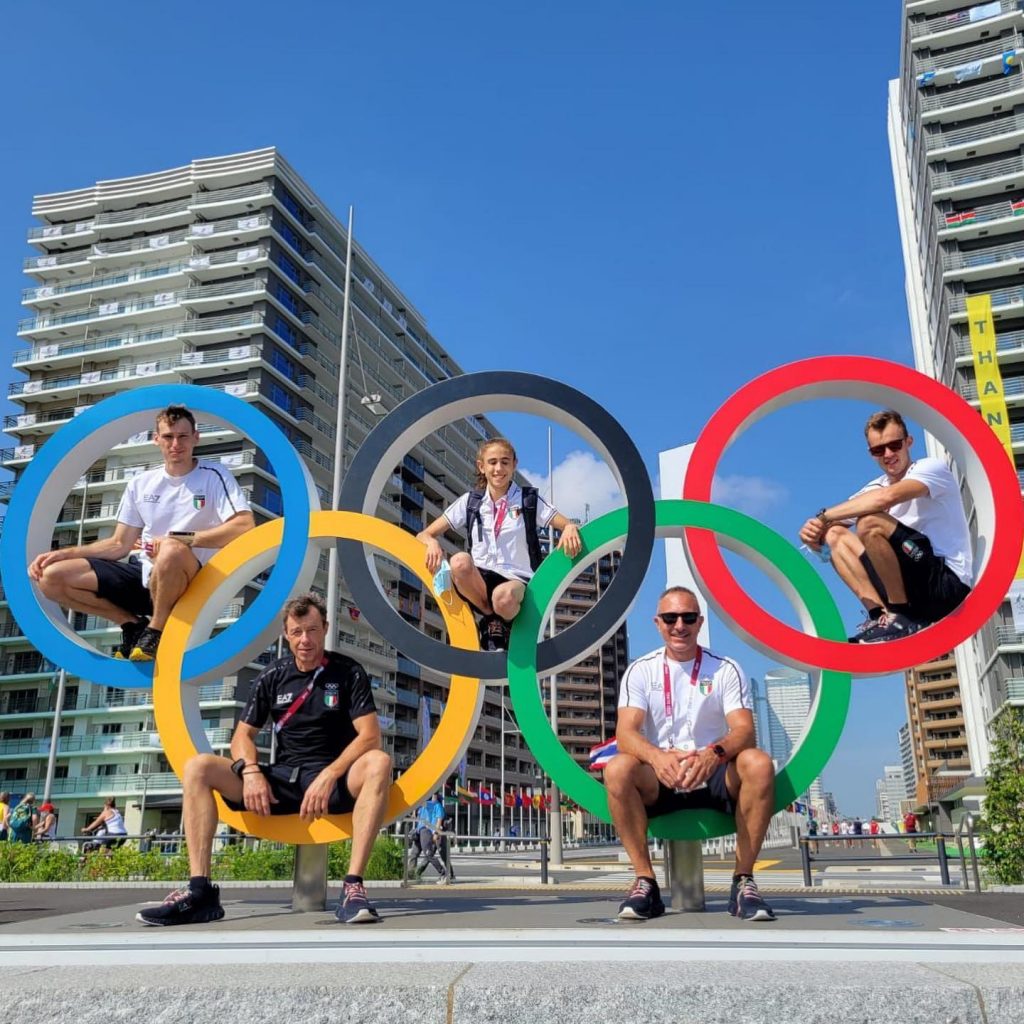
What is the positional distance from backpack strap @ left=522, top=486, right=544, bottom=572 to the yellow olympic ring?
1.98 ft

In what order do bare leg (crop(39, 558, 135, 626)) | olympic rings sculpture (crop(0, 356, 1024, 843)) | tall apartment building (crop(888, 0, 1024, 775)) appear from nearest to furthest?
olympic rings sculpture (crop(0, 356, 1024, 843)) < bare leg (crop(39, 558, 135, 626)) < tall apartment building (crop(888, 0, 1024, 775))

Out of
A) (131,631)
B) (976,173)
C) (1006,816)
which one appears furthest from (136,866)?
(976,173)

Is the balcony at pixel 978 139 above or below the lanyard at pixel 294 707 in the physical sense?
above

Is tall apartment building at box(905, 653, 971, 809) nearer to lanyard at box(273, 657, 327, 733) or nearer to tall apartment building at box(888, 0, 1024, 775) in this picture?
tall apartment building at box(888, 0, 1024, 775)

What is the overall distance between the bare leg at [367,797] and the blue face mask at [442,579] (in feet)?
3.74

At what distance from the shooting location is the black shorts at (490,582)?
6.13 metres

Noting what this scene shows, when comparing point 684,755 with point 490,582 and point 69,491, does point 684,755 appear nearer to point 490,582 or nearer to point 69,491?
point 490,582

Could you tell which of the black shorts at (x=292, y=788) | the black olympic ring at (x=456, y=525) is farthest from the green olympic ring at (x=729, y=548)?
the black shorts at (x=292, y=788)

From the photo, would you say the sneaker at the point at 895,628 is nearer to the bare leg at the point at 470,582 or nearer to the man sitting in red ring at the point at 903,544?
the man sitting in red ring at the point at 903,544

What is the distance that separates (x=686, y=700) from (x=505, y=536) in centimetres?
169

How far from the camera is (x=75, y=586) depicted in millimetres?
6402

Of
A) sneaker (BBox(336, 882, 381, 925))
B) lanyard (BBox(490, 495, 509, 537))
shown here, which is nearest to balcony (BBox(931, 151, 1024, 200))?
lanyard (BBox(490, 495, 509, 537))

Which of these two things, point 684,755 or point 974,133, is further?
point 974,133

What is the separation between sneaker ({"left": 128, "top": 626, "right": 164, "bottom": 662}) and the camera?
6332 millimetres
